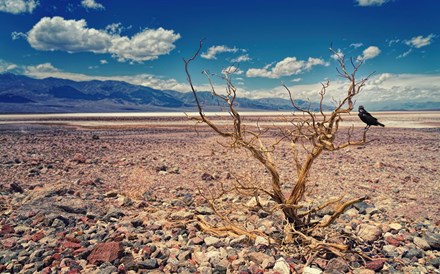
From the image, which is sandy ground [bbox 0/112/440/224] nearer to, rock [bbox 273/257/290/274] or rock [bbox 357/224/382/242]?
rock [bbox 357/224/382/242]

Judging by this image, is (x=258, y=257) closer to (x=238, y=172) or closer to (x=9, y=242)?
(x=9, y=242)

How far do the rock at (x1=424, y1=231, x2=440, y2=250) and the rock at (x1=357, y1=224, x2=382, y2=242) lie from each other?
25.6 inches

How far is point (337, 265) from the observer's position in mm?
4195

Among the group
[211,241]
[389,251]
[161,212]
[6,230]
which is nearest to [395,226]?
[389,251]

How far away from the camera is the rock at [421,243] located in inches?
191

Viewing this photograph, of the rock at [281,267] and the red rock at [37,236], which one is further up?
the red rock at [37,236]

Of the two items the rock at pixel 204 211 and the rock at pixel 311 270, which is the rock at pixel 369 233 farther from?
the rock at pixel 204 211

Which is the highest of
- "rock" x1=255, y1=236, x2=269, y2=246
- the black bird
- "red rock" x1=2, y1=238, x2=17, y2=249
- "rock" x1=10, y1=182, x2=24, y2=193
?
the black bird

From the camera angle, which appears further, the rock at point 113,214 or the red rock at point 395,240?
the rock at point 113,214

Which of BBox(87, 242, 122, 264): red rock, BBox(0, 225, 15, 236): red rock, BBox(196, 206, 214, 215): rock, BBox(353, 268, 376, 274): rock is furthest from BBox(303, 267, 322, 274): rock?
BBox(0, 225, 15, 236): red rock

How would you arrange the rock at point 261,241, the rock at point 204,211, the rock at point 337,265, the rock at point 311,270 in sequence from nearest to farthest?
1. the rock at point 311,270
2. the rock at point 337,265
3. the rock at point 261,241
4. the rock at point 204,211

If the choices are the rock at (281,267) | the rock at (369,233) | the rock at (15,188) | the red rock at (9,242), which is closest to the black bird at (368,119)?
the rock at (369,233)

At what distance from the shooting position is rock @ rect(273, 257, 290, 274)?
13.5ft

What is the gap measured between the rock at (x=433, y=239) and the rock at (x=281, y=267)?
7.70 ft
